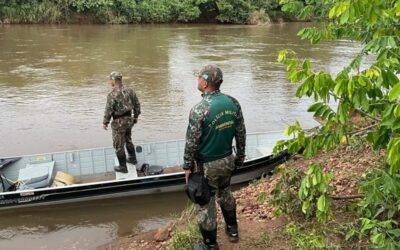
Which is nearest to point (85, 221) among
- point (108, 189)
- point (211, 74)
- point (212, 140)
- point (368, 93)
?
point (108, 189)

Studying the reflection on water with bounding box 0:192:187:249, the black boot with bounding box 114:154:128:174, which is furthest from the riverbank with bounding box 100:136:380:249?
the black boot with bounding box 114:154:128:174

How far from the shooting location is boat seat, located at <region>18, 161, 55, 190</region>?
7.57m

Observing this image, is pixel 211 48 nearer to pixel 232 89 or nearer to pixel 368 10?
pixel 232 89

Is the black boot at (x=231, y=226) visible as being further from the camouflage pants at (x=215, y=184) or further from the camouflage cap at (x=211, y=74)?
the camouflage cap at (x=211, y=74)

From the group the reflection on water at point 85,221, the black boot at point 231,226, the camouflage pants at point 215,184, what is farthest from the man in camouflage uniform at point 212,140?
the reflection on water at point 85,221

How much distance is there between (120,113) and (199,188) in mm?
3921

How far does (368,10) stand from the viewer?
213cm

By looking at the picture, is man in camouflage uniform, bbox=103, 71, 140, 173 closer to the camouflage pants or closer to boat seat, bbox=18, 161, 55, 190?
boat seat, bbox=18, 161, 55, 190

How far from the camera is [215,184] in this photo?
4.41 meters

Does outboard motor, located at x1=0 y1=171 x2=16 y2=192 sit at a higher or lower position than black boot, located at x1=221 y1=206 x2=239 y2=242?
lower

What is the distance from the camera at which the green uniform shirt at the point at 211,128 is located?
4.18 metres

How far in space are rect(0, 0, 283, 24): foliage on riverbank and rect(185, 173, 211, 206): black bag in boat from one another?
31.1m

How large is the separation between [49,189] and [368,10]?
6.20 meters

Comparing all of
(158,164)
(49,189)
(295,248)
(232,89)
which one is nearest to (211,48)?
(232,89)
